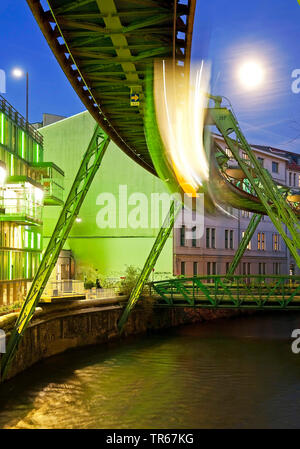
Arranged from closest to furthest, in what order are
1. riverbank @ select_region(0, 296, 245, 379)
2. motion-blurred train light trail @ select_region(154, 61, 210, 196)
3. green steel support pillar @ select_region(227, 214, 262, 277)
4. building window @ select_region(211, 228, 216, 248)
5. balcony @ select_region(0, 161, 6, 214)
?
motion-blurred train light trail @ select_region(154, 61, 210, 196), riverbank @ select_region(0, 296, 245, 379), balcony @ select_region(0, 161, 6, 214), green steel support pillar @ select_region(227, 214, 262, 277), building window @ select_region(211, 228, 216, 248)

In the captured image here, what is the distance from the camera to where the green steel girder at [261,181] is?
80.7 ft

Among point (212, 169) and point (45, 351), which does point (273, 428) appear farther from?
point (212, 169)

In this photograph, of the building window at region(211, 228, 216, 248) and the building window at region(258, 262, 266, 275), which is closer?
the building window at region(211, 228, 216, 248)

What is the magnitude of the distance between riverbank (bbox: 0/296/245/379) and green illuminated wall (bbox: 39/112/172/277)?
27.4ft


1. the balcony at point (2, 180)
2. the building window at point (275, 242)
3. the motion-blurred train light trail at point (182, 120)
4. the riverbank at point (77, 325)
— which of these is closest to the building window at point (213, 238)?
the building window at point (275, 242)

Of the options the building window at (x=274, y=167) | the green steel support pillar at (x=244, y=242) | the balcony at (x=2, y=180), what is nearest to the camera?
the balcony at (x=2, y=180)

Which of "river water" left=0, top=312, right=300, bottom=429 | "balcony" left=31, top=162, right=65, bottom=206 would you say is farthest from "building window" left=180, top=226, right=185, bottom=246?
"river water" left=0, top=312, right=300, bottom=429

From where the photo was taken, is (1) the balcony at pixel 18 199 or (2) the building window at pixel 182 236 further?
(2) the building window at pixel 182 236

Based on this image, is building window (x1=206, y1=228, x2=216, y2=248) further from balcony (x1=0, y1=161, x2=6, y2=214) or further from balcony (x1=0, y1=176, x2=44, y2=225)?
balcony (x1=0, y1=161, x2=6, y2=214)

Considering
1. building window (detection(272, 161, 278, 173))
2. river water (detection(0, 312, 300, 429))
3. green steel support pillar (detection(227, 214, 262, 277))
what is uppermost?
building window (detection(272, 161, 278, 173))

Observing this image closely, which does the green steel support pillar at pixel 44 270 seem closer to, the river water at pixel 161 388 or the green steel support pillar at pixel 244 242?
the river water at pixel 161 388

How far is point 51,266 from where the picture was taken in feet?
71.6

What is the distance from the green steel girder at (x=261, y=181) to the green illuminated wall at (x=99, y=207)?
66.3 ft

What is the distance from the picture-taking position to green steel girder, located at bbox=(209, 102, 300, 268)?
24.6m
